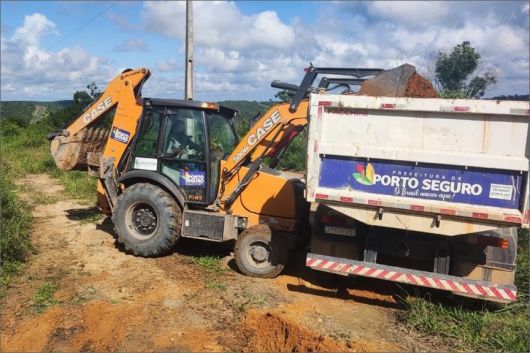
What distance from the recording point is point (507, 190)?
466 centimetres

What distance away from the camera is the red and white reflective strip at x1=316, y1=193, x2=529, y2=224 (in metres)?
4.61

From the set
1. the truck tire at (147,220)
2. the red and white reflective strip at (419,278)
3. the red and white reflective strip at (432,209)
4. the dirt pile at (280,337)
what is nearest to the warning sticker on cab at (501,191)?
the red and white reflective strip at (432,209)

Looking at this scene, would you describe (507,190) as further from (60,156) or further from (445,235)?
(60,156)

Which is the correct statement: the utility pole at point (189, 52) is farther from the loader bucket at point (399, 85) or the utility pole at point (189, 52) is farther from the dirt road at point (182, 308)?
the loader bucket at point (399, 85)

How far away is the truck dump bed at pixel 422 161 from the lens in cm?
461

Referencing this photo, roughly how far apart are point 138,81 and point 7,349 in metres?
4.35

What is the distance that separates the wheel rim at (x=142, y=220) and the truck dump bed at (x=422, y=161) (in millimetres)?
2683

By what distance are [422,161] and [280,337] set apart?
2289 millimetres

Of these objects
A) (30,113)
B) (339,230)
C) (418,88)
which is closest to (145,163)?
(339,230)

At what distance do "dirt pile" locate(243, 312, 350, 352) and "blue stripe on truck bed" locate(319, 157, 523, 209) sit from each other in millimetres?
1553

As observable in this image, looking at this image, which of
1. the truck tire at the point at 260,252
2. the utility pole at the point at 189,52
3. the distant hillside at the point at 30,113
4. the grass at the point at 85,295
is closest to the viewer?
the grass at the point at 85,295

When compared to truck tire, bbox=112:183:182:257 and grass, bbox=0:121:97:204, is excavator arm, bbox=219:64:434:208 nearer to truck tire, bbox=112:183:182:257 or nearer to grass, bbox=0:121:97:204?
truck tire, bbox=112:183:182:257

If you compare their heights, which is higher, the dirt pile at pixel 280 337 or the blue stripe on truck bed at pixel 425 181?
the blue stripe on truck bed at pixel 425 181

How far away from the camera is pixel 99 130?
8156mm
